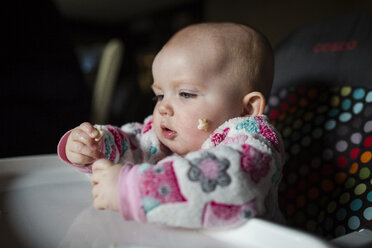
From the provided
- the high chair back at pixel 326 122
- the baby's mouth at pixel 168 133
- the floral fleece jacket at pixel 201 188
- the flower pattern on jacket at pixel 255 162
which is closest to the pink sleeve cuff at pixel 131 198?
the floral fleece jacket at pixel 201 188

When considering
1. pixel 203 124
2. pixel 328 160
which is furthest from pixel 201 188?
pixel 328 160

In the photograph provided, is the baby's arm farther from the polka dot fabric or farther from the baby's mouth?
the polka dot fabric

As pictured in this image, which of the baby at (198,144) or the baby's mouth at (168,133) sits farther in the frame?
the baby's mouth at (168,133)

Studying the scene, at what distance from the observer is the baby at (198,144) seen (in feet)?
1.56

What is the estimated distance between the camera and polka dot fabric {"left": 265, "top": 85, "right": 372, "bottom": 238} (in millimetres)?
756

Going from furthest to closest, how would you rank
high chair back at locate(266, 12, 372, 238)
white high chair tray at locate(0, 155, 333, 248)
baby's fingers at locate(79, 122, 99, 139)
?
high chair back at locate(266, 12, 372, 238) → baby's fingers at locate(79, 122, 99, 139) → white high chair tray at locate(0, 155, 333, 248)

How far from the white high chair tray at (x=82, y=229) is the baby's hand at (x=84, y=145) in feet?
0.27

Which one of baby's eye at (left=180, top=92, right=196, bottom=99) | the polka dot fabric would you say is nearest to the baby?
baby's eye at (left=180, top=92, right=196, bottom=99)

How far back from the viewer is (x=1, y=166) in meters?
0.79

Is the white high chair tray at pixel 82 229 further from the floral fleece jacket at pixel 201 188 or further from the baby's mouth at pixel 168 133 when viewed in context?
the baby's mouth at pixel 168 133

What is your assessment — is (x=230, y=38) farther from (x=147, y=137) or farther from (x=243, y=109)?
(x=147, y=137)

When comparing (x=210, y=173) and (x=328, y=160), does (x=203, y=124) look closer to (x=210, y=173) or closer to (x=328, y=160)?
(x=210, y=173)

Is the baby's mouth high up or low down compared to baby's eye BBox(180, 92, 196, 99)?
down

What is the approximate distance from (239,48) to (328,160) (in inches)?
13.2
